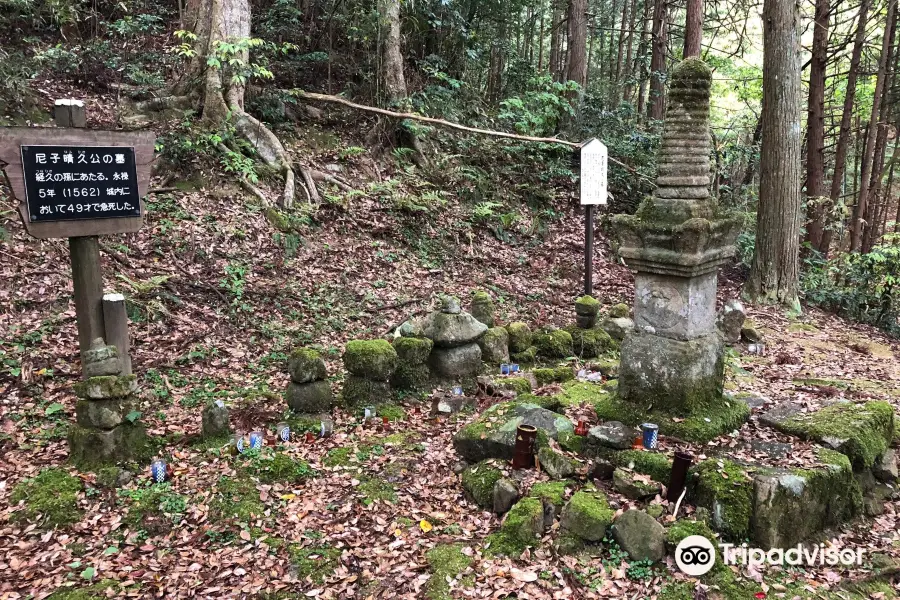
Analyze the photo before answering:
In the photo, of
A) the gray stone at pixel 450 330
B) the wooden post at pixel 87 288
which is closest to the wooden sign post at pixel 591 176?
the gray stone at pixel 450 330

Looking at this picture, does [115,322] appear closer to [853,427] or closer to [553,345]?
[553,345]

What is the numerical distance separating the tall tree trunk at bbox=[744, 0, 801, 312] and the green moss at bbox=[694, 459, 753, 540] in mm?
7554

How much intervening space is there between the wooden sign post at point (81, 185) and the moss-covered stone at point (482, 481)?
3163 mm

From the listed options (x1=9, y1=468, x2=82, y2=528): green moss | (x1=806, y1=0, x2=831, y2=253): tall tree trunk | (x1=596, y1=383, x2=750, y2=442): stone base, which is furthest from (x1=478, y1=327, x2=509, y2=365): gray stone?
(x1=806, y1=0, x2=831, y2=253): tall tree trunk

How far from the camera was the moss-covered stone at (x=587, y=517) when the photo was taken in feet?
12.2

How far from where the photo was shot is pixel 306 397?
5.52m

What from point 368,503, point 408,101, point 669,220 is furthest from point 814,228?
point 368,503

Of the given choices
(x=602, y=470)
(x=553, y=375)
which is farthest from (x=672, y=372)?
(x=553, y=375)

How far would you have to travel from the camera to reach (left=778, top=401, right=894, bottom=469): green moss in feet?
14.3

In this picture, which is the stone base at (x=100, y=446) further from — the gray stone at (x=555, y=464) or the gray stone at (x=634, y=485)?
the gray stone at (x=634, y=485)

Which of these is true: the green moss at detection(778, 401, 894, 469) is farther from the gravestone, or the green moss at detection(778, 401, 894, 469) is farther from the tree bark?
the tree bark

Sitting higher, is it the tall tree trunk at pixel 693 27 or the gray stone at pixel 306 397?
the tall tree trunk at pixel 693 27

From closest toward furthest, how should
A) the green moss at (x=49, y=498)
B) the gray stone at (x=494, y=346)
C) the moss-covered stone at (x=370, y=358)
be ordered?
the green moss at (x=49, y=498), the moss-covered stone at (x=370, y=358), the gray stone at (x=494, y=346)

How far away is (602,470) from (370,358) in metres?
2.58
